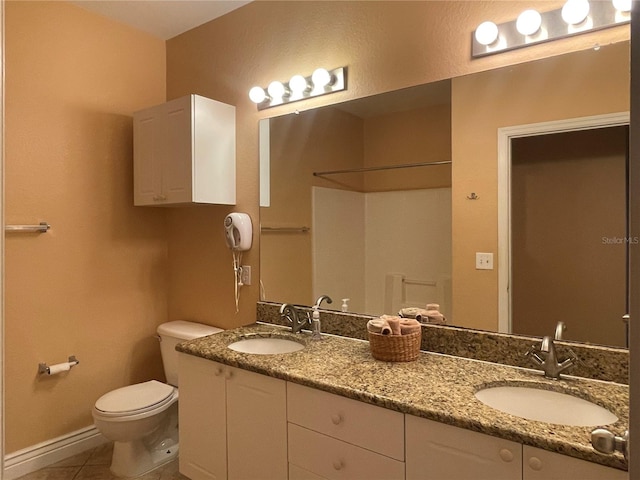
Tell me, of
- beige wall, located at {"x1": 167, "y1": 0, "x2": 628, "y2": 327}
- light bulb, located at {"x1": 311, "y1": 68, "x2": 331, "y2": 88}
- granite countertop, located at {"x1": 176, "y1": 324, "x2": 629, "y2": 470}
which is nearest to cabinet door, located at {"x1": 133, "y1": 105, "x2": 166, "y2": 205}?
beige wall, located at {"x1": 167, "y1": 0, "x2": 628, "y2": 327}

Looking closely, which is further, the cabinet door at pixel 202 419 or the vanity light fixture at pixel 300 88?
the vanity light fixture at pixel 300 88

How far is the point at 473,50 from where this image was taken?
173cm

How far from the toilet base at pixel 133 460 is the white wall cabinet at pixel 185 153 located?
1.36 m

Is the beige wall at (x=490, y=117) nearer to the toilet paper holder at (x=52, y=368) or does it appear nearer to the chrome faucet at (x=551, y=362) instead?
the chrome faucet at (x=551, y=362)

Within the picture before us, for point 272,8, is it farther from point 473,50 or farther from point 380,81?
point 473,50

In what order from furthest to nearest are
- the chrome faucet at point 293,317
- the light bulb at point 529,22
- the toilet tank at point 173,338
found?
1. the toilet tank at point 173,338
2. the chrome faucet at point 293,317
3. the light bulb at point 529,22

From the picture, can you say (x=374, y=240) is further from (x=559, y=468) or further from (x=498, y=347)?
(x=559, y=468)

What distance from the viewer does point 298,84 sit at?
222 centimetres

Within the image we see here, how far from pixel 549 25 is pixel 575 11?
94 mm

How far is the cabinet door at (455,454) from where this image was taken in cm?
113

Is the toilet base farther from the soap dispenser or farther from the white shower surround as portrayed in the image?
the white shower surround

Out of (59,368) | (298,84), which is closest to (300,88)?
(298,84)

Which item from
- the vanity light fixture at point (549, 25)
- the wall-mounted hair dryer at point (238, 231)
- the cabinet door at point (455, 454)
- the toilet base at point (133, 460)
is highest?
the vanity light fixture at point (549, 25)

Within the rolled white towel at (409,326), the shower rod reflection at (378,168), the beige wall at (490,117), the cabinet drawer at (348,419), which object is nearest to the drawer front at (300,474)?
the cabinet drawer at (348,419)
